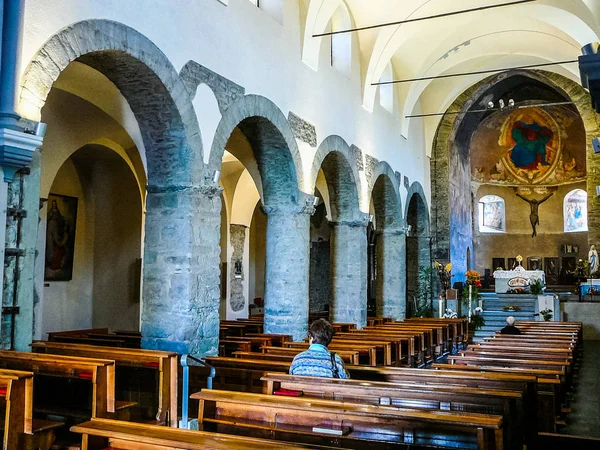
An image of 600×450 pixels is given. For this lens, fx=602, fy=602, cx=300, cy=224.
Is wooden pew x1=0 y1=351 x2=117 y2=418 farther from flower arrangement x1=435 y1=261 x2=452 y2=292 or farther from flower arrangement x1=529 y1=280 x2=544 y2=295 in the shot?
flower arrangement x1=529 y1=280 x2=544 y2=295

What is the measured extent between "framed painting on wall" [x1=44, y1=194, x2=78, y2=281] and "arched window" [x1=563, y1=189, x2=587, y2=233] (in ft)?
77.9

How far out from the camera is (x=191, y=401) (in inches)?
273

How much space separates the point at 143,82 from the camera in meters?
7.71

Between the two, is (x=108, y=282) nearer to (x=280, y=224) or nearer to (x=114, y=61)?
(x=280, y=224)

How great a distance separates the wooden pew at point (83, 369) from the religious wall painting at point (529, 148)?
87.4ft

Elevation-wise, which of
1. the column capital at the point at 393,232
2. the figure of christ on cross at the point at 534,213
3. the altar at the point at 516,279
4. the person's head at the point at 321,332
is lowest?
the person's head at the point at 321,332

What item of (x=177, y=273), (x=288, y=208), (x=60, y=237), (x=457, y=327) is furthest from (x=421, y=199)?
(x=177, y=273)

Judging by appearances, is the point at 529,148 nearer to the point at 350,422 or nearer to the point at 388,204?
the point at 388,204

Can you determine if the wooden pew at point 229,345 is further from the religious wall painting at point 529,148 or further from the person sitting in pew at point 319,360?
the religious wall painting at point 529,148

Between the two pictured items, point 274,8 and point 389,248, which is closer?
point 274,8

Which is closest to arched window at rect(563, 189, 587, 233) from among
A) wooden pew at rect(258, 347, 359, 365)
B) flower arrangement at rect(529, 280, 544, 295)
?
flower arrangement at rect(529, 280, 544, 295)

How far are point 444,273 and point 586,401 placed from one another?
11.7 metres

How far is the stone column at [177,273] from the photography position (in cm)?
804

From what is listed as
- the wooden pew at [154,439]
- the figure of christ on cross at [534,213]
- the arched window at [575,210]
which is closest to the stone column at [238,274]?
the wooden pew at [154,439]
